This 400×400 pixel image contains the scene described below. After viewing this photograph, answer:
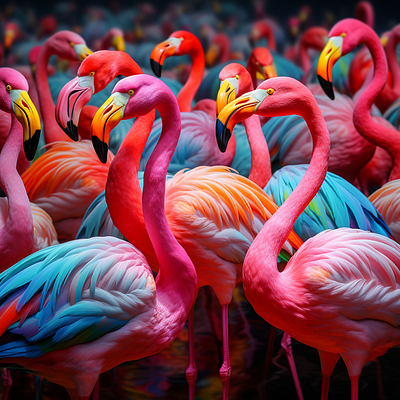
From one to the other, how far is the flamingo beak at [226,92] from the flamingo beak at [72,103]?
0.70 meters

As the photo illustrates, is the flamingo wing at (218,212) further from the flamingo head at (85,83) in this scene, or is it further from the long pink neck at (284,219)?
the flamingo head at (85,83)

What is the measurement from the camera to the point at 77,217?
10.4ft

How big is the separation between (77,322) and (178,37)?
2.71 m

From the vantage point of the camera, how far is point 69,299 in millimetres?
1724

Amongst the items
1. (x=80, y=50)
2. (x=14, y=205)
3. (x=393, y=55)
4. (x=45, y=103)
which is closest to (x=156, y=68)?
(x=80, y=50)

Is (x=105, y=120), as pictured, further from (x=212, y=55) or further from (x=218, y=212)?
(x=212, y=55)

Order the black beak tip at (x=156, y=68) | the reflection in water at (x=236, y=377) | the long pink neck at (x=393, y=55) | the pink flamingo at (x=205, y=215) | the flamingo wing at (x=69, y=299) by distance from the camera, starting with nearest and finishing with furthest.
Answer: the flamingo wing at (x=69, y=299)
the pink flamingo at (x=205, y=215)
the reflection in water at (x=236, y=377)
the black beak tip at (x=156, y=68)
the long pink neck at (x=393, y=55)

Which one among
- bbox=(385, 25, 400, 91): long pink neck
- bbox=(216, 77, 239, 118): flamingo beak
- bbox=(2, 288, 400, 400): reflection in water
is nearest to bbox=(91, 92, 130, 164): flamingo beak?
bbox=(216, 77, 239, 118): flamingo beak

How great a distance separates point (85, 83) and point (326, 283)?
139 cm

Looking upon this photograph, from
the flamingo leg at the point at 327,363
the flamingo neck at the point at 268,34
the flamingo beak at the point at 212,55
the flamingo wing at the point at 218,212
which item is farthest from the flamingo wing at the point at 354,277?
the flamingo beak at the point at 212,55

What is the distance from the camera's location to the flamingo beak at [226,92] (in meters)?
2.79

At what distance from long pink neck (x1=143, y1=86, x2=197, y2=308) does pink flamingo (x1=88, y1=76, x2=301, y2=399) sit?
0.76ft

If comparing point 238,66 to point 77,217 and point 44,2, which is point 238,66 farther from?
point 44,2

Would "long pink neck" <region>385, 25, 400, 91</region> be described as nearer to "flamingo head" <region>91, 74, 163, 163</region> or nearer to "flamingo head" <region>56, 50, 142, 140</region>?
"flamingo head" <region>56, 50, 142, 140</region>
